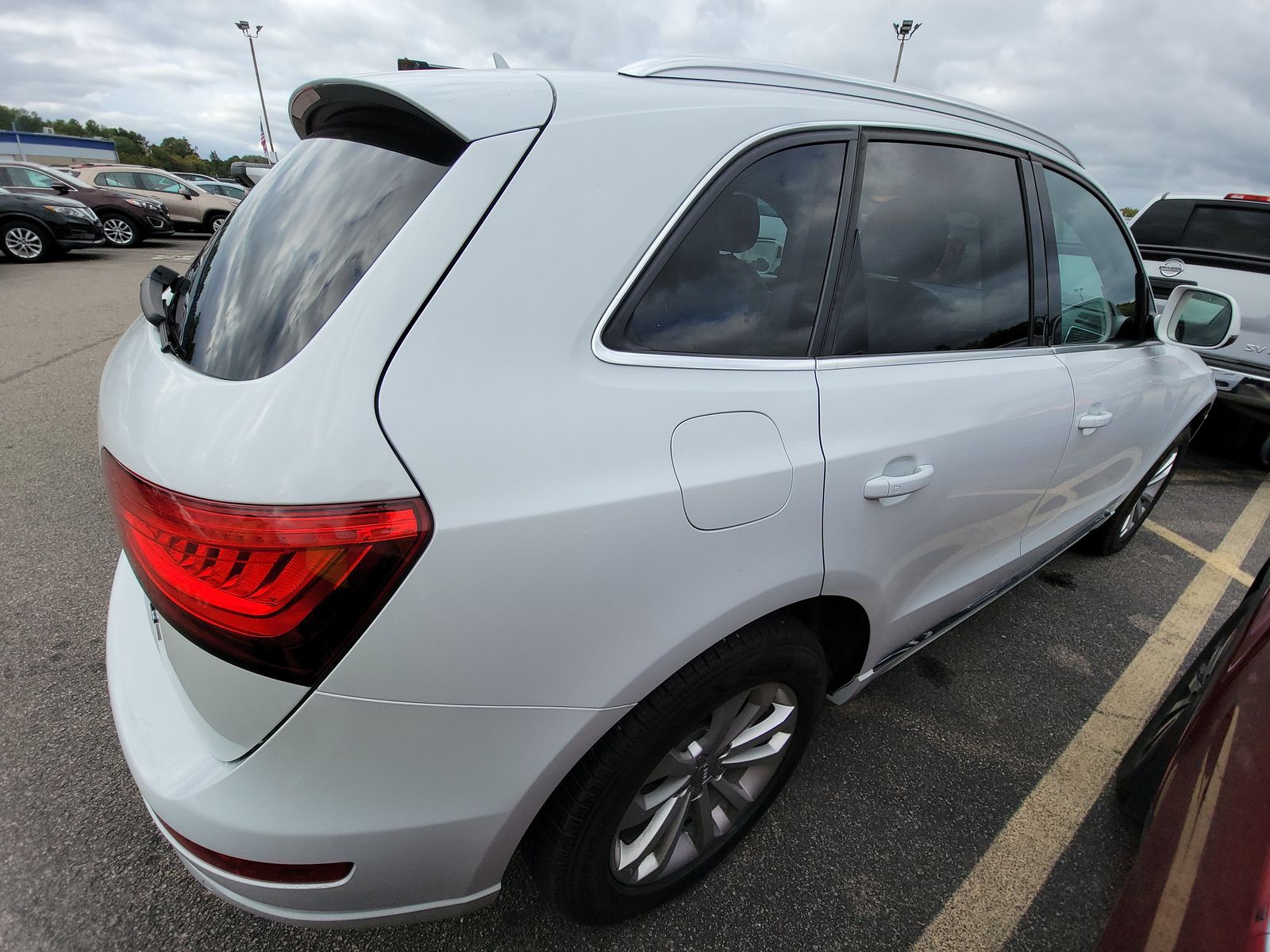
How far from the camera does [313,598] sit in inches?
37.5

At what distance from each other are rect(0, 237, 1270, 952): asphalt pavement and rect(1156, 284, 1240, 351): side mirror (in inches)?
47.7

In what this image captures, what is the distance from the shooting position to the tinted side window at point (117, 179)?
14789mm

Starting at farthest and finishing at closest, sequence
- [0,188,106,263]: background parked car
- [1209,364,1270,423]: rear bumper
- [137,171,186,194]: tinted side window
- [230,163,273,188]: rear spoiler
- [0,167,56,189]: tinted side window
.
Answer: [137,171,186,194]: tinted side window → [0,167,56,189]: tinted side window → [0,188,106,263]: background parked car → [1209,364,1270,423]: rear bumper → [230,163,273,188]: rear spoiler

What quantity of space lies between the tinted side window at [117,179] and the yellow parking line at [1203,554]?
774 inches

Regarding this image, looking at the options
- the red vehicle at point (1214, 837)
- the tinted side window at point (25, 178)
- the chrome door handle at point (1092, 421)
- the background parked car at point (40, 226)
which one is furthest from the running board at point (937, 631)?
the tinted side window at point (25, 178)

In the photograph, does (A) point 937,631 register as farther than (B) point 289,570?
Yes

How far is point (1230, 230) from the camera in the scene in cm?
545

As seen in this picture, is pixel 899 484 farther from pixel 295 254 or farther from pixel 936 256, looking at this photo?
pixel 295 254

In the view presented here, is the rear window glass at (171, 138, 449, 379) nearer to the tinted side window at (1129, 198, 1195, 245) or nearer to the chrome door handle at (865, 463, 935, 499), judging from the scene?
the chrome door handle at (865, 463, 935, 499)

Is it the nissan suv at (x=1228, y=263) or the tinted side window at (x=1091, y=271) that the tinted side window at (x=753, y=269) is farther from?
the nissan suv at (x=1228, y=263)

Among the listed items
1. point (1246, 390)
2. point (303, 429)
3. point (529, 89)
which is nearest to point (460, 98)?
point (529, 89)

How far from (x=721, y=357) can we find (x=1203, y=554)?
396 centimetres

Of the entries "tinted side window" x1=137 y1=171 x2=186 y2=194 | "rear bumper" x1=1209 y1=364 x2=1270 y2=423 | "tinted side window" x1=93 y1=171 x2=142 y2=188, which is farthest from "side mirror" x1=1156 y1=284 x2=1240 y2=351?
"tinted side window" x1=137 y1=171 x2=186 y2=194

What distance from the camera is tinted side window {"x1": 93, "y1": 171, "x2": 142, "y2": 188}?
14.8 meters
